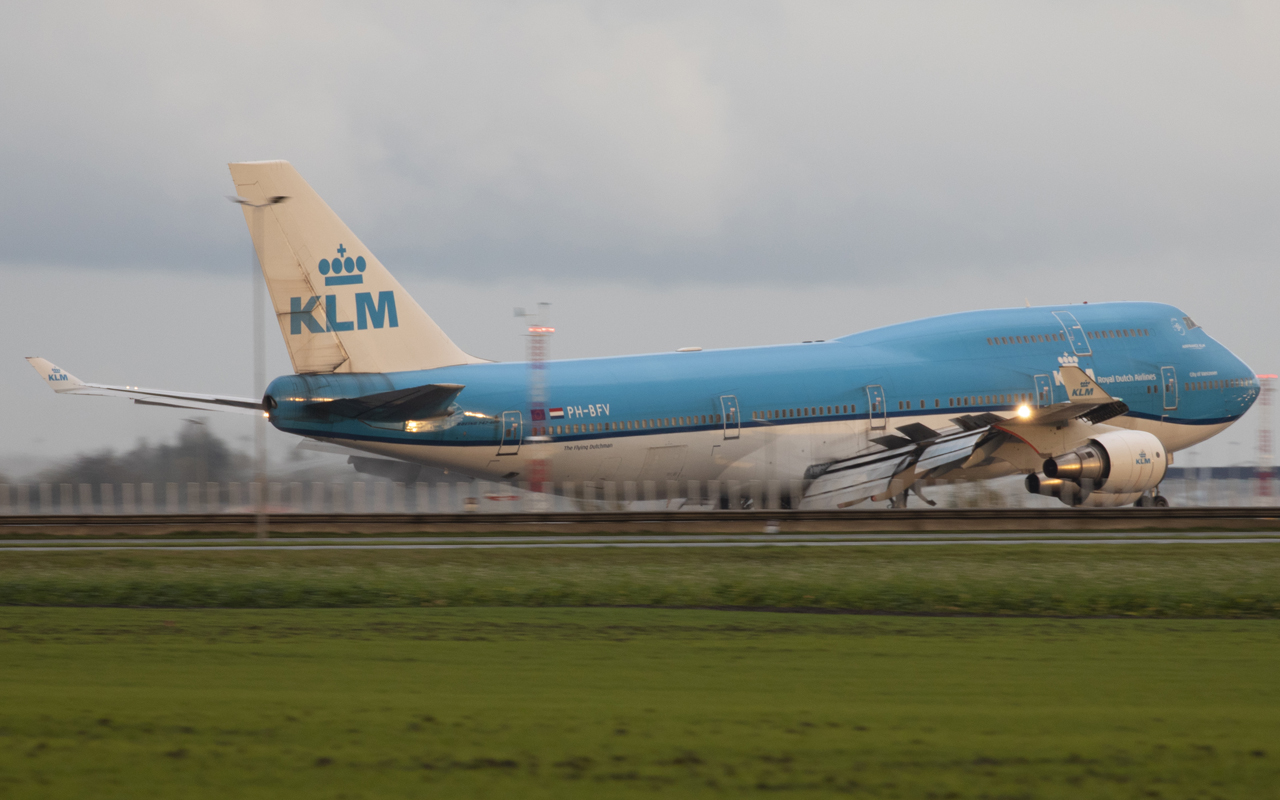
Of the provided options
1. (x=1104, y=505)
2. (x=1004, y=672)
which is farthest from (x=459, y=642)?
(x=1104, y=505)

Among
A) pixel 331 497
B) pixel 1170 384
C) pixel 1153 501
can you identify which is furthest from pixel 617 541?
pixel 1170 384

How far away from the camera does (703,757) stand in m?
9.41

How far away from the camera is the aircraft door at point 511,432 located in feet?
118

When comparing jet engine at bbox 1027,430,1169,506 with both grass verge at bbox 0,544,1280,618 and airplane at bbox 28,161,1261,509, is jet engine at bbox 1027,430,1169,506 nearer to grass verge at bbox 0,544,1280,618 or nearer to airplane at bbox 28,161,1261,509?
airplane at bbox 28,161,1261,509

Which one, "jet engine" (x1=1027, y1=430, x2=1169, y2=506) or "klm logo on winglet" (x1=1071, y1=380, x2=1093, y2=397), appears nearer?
"jet engine" (x1=1027, y1=430, x2=1169, y2=506)

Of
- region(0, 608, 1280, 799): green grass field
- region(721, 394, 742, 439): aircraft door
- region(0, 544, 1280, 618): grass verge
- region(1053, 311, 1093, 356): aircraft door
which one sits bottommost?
region(0, 608, 1280, 799): green grass field

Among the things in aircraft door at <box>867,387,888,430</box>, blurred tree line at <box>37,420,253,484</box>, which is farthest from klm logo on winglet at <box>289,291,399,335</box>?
aircraft door at <box>867,387,888,430</box>

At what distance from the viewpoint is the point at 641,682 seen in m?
12.5

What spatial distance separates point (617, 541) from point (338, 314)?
435 inches

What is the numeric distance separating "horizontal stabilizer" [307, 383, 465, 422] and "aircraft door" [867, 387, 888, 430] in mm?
13692

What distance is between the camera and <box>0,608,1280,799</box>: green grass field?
8781mm


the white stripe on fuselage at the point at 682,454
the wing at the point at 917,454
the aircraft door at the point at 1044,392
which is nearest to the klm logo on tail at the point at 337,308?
the white stripe on fuselage at the point at 682,454

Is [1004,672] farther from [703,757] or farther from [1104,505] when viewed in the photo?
[1104,505]

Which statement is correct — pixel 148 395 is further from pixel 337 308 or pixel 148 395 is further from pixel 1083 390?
pixel 1083 390
